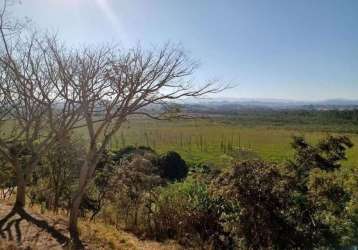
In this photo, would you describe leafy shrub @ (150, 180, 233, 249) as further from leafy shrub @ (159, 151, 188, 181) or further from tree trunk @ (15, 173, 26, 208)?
leafy shrub @ (159, 151, 188, 181)

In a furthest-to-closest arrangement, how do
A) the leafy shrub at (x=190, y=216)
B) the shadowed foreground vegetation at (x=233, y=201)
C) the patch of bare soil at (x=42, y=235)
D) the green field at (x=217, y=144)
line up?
the green field at (x=217, y=144) < the leafy shrub at (x=190, y=216) < the shadowed foreground vegetation at (x=233, y=201) < the patch of bare soil at (x=42, y=235)

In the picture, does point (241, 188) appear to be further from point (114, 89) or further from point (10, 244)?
point (10, 244)

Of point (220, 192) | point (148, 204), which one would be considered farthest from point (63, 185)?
point (220, 192)

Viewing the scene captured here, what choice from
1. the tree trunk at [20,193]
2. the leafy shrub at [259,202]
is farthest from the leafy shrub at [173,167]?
the leafy shrub at [259,202]

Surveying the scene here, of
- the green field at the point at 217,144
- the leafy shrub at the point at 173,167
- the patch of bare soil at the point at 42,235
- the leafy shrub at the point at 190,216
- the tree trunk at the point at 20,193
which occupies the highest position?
the tree trunk at the point at 20,193

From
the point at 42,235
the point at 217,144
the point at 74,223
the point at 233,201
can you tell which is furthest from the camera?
the point at 217,144

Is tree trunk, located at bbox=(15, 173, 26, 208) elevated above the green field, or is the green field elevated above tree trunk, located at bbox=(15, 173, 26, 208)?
tree trunk, located at bbox=(15, 173, 26, 208)

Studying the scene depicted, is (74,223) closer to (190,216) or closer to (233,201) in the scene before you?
(233,201)

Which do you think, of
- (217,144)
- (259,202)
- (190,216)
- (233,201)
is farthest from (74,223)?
(217,144)

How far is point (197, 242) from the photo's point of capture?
13.1m

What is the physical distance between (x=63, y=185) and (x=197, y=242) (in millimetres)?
7574

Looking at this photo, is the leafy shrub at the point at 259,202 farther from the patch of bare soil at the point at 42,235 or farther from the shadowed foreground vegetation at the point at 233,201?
the patch of bare soil at the point at 42,235

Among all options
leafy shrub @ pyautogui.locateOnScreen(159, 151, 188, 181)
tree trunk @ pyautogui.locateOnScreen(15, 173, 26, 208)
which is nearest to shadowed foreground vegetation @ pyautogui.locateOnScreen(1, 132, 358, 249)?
tree trunk @ pyautogui.locateOnScreen(15, 173, 26, 208)

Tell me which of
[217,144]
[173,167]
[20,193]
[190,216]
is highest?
[20,193]
